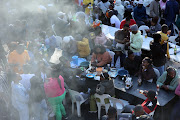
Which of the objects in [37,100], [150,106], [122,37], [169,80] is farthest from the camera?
[122,37]

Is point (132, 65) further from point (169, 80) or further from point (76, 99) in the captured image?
point (76, 99)

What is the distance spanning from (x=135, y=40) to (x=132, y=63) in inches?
27.9

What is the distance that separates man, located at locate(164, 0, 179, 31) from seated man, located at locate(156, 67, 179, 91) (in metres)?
3.93

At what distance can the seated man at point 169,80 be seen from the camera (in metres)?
4.49

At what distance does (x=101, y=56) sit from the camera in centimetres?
568

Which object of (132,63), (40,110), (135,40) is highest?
(135,40)

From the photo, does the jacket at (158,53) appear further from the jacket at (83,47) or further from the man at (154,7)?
the man at (154,7)

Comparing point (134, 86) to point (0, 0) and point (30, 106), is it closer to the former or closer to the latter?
point (30, 106)

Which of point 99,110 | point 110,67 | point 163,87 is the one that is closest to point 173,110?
point 163,87

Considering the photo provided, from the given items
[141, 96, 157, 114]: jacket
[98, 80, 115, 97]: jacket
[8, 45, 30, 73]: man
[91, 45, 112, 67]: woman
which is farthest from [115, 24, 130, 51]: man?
[8, 45, 30, 73]: man

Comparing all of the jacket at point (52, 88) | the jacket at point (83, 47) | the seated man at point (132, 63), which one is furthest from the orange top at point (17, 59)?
the seated man at point (132, 63)

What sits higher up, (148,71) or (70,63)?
(148,71)

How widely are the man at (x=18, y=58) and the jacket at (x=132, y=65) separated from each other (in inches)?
98.1

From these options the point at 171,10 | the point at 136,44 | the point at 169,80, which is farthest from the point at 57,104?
the point at 171,10
